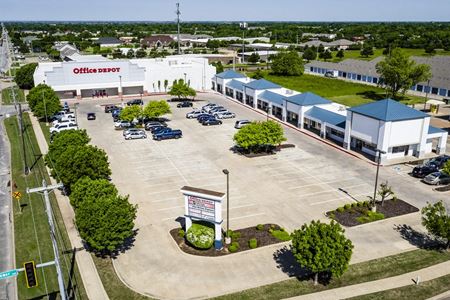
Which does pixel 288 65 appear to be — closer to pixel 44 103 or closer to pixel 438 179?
pixel 44 103

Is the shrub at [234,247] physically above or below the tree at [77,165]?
below

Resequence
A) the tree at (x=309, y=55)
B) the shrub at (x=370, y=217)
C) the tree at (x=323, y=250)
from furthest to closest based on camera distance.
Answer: the tree at (x=309, y=55) < the shrub at (x=370, y=217) < the tree at (x=323, y=250)

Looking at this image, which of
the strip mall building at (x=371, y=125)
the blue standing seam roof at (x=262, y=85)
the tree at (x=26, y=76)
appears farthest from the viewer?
the tree at (x=26, y=76)

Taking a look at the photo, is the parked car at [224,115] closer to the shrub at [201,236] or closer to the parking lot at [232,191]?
the parking lot at [232,191]

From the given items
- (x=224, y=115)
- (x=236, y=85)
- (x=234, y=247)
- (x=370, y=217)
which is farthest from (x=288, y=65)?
Answer: (x=234, y=247)

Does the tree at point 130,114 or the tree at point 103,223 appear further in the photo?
the tree at point 130,114

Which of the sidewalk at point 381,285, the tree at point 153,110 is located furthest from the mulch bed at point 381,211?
the tree at point 153,110

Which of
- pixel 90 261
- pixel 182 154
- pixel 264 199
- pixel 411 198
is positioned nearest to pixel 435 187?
pixel 411 198
